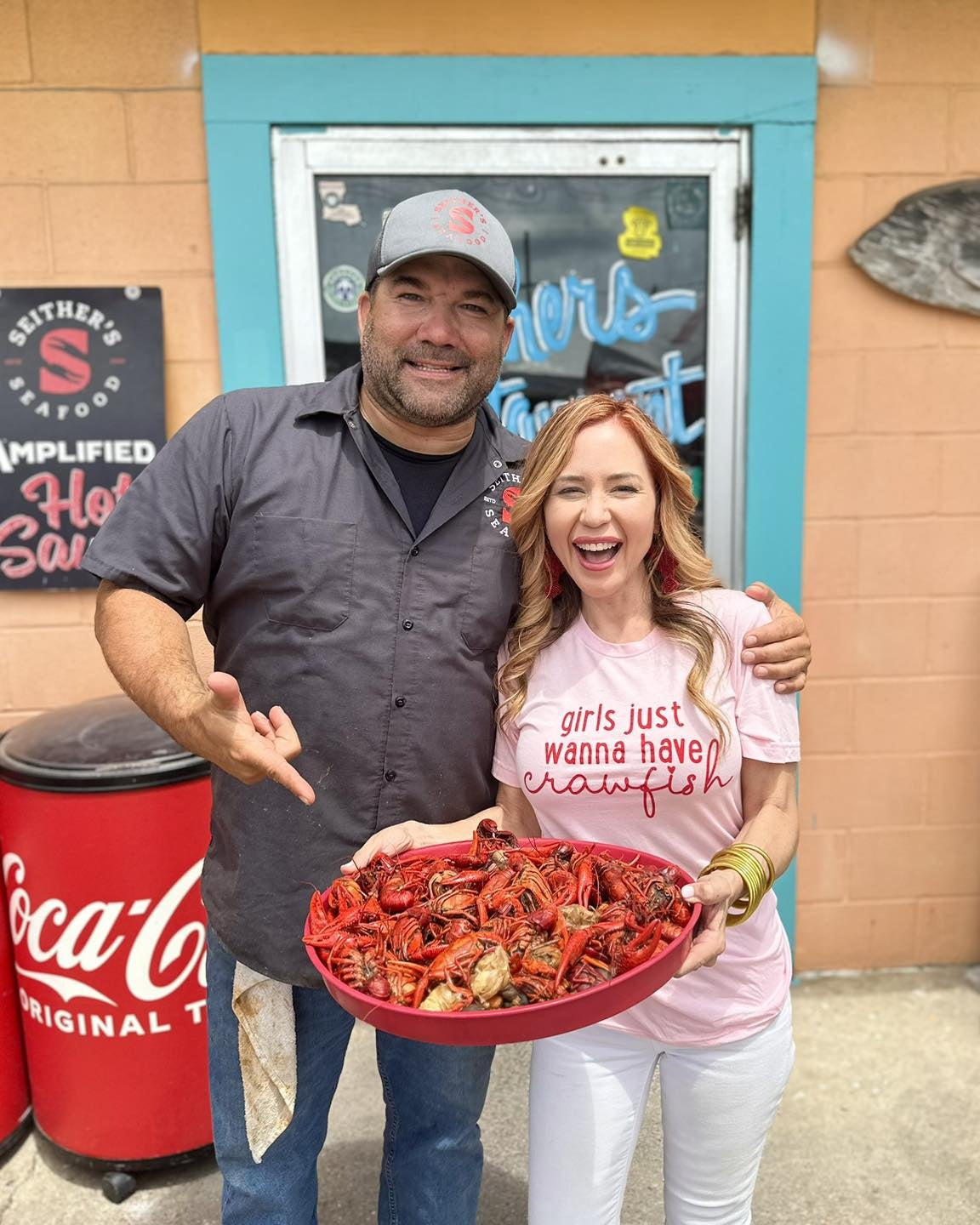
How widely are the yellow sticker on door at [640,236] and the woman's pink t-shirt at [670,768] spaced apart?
199 centimetres

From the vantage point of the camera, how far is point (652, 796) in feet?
7.02

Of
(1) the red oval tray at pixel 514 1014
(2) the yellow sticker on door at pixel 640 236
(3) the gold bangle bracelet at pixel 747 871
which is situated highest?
(2) the yellow sticker on door at pixel 640 236

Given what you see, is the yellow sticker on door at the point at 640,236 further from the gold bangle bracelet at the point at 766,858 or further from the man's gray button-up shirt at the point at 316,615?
the gold bangle bracelet at the point at 766,858

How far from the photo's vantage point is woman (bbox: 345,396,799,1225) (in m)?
2.12

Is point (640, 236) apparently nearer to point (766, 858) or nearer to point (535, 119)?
point (535, 119)

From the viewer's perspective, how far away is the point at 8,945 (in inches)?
125

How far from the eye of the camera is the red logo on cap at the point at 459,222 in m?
2.22

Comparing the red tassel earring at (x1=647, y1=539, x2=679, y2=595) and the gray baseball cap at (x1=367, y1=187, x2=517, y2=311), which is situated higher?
the gray baseball cap at (x1=367, y1=187, x2=517, y2=311)

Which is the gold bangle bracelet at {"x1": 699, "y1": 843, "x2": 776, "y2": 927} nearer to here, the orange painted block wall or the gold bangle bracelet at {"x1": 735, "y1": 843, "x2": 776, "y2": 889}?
the gold bangle bracelet at {"x1": 735, "y1": 843, "x2": 776, "y2": 889}

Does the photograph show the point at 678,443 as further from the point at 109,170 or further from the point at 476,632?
the point at 109,170

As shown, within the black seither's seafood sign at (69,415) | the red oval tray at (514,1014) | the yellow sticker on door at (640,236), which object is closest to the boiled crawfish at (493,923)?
the red oval tray at (514,1014)

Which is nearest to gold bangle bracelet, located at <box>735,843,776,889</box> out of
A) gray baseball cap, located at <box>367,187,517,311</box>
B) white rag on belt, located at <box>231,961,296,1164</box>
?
white rag on belt, located at <box>231,961,296,1164</box>

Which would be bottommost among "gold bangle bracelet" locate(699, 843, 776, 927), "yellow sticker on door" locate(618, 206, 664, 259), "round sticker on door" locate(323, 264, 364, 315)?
"gold bangle bracelet" locate(699, 843, 776, 927)

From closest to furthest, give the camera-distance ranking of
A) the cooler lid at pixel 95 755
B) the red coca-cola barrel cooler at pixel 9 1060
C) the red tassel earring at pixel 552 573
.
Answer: the red tassel earring at pixel 552 573 < the cooler lid at pixel 95 755 < the red coca-cola barrel cooler at pixel 9 1060
